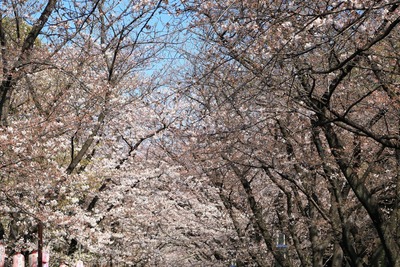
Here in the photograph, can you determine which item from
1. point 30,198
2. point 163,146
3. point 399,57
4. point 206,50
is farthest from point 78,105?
point 399,57

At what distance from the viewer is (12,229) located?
40.7ft

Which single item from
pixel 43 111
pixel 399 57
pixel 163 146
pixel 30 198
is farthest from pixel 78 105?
pixel 399 57

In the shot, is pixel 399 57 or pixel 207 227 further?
pixel 207 227

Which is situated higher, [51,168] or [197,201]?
[197,201]

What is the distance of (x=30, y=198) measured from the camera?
11.1 metres

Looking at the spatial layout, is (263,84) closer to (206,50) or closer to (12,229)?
(206,50)

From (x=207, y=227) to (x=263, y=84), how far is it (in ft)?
35.6

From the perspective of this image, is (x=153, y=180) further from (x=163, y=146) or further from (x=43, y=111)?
(x=43, y=111)

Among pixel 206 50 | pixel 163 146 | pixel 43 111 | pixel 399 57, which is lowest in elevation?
→ pixel 399 57

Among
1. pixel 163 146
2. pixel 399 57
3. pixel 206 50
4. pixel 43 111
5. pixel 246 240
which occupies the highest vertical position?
pixel 163 146

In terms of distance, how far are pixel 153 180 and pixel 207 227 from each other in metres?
2.32

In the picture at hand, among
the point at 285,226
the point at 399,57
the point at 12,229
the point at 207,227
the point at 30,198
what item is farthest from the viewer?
the point at 207,227

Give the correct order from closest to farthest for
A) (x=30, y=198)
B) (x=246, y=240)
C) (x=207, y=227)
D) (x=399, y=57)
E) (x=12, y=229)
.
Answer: (x=399, y=57) → (x=30, y=198) → (x=12, y=229) → (x=246, y=240) → (x=207, y=227)

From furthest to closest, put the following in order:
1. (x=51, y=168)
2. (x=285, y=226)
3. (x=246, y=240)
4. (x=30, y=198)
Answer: (x=246, y=240), (x=285, y=226), (x=30, y=198), (x=51, y=168)
